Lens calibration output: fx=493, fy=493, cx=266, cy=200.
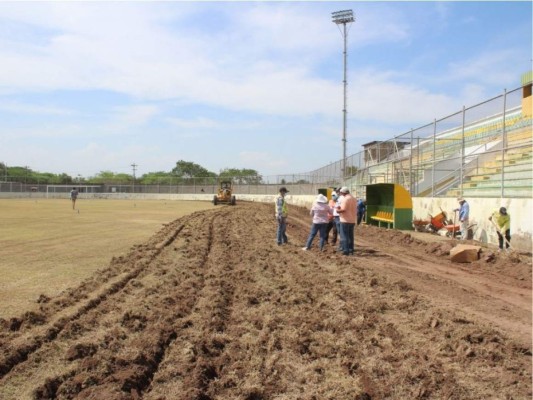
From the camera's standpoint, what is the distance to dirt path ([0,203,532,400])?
171 inches

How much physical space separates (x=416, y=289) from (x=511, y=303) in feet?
4.85

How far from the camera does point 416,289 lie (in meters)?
8.52

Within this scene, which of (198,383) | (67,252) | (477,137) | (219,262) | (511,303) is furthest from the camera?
(477,137)

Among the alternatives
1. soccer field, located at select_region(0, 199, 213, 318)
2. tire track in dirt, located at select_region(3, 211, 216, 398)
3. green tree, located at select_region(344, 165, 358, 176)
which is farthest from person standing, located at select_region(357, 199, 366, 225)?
tire track in dirt, located at select_region(3, 211, 216, 398)

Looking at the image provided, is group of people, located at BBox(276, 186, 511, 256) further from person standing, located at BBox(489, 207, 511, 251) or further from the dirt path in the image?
the dirt path

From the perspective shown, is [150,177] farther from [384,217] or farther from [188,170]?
[384,217]

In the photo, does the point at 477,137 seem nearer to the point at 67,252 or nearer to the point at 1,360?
the point at 67,252

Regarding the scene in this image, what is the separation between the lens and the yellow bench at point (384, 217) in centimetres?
2127

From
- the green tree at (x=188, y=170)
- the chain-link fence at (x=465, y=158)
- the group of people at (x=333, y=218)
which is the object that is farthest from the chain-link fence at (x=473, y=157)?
the green tree at (x=188, y=170)

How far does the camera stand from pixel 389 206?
2258 cm

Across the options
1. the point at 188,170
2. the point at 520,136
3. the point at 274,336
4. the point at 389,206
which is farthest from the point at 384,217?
the point at 188,170

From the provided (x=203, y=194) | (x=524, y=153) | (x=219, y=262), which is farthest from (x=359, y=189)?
(x=203, y=194)

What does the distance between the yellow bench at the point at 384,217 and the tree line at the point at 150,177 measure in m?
48.4

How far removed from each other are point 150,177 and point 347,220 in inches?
4253
